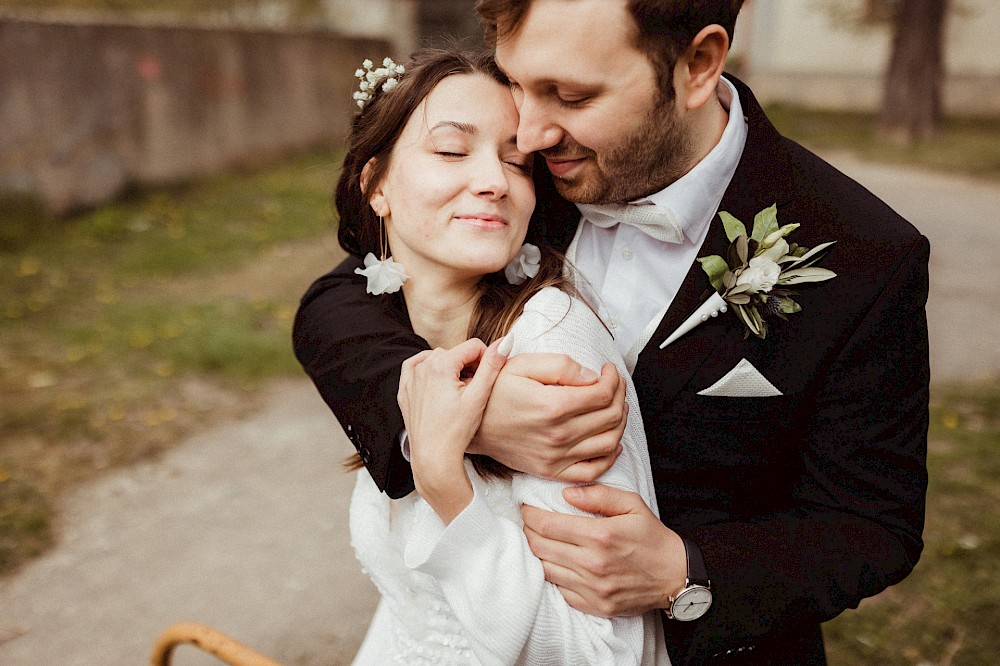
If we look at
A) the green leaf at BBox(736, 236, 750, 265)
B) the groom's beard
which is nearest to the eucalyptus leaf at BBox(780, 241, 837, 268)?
the green leaf at BBox(736, 236, 750, 265)

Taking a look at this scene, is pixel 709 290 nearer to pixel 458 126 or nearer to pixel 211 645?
pixel 458 126

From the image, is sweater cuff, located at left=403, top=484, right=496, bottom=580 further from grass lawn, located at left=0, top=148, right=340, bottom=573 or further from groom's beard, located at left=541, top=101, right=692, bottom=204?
grass lawn, located at left=0, top=148, right=340, bottom=573

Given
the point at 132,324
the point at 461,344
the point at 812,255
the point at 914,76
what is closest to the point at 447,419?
the point at 461,344

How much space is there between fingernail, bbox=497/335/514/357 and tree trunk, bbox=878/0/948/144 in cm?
1315

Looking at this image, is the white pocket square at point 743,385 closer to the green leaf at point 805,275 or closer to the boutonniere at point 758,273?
the boutonniere at point 758,273

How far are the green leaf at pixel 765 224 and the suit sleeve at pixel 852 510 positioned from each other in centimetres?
25

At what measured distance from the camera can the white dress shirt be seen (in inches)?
77.8

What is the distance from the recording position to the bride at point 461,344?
1555 millimetres

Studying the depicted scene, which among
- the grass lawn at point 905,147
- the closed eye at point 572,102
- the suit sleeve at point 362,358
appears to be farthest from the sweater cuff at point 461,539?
the grass lawn at point 905,147

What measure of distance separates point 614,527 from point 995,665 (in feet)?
7.58

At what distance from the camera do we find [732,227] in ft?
6.17

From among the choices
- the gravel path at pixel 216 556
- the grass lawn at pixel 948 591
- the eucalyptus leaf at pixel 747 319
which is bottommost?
the gravel path at pixel 216 556

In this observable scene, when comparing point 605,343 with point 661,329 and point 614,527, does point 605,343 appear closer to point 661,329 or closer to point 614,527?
point 661,329

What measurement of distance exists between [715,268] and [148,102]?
356 inches
